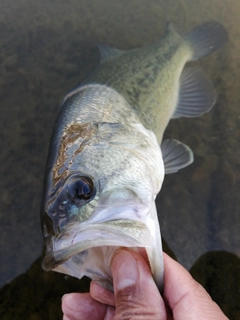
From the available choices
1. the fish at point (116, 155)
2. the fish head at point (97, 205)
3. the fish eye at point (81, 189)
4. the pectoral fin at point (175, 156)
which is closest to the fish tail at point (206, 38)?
the fish at point (116, 155)

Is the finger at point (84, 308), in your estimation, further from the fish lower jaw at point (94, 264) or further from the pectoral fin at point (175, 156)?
the pectoral fin at point (175, 156)

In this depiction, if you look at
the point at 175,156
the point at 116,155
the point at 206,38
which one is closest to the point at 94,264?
the point at 116,155

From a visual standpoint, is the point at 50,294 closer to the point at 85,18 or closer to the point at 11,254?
the point at 11,254

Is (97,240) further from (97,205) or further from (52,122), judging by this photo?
(52,122)

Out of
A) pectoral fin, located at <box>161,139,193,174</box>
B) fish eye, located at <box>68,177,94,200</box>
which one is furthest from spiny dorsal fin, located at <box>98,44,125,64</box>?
fish eye, located at <box>68,177,94,200</box>

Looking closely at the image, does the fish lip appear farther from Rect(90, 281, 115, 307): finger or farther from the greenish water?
A: the greenish water

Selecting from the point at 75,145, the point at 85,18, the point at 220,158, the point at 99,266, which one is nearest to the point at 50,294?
the point at 99,266
